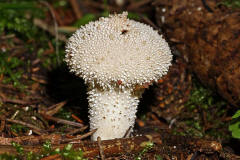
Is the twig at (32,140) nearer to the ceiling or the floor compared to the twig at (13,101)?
nearer to the floor

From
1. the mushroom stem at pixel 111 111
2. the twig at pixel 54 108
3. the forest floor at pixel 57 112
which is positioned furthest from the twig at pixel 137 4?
the mushroom stem at pixel 111 111

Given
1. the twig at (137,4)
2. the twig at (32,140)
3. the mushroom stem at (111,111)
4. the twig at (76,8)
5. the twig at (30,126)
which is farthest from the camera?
the twig at (137,4)

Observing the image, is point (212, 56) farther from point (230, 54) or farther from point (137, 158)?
point (137, 158)

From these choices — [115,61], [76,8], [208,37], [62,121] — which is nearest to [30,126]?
[62,121]

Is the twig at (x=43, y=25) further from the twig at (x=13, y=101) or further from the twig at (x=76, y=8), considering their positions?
the twig at (x=13, y=101)

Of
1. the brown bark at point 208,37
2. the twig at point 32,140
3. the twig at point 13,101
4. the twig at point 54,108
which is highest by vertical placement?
the brown bark at point 208,37

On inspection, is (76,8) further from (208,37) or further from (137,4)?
(208,37)

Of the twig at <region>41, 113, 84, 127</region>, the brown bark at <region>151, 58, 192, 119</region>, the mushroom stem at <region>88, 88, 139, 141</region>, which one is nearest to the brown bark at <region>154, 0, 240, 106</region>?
the brown bark at <region>151, 58, 192, 119</region>
